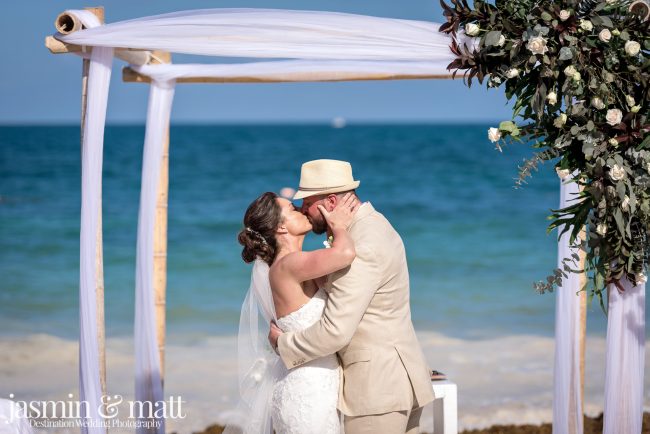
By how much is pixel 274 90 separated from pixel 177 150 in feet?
38.0

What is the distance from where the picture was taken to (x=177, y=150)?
29.0 metres

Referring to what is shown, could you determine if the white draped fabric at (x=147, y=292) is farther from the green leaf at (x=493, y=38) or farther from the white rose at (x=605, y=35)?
the white rose at (x=605, y=35)

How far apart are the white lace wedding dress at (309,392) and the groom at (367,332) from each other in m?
0.06

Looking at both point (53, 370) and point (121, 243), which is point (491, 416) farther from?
point (121, 243)

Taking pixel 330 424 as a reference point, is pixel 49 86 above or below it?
above

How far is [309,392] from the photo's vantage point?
3750 millimetres

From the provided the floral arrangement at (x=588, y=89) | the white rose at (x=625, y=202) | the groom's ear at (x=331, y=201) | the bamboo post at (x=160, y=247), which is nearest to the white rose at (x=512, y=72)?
the floral arrangement at (x=588, y=89)

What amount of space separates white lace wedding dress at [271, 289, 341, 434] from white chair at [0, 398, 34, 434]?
46.2 inches

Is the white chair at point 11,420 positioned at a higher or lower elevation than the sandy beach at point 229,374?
lower

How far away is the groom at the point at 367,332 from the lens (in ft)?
11.7

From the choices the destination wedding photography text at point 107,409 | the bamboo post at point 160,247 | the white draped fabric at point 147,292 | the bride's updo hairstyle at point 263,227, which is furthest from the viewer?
the bamboo post at point 160,247

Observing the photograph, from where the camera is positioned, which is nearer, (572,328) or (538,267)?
(572,328)

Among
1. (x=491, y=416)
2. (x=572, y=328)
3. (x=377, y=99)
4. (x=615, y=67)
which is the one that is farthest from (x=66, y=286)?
(x=377, y=99)

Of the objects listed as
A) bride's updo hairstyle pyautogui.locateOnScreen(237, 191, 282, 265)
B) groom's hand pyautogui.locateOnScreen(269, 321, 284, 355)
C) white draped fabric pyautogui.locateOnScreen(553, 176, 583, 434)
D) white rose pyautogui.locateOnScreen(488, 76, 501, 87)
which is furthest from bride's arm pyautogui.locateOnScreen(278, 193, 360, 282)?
white draped fabric pyautogui.locateOnScreen(553, 176, 583, 434)
